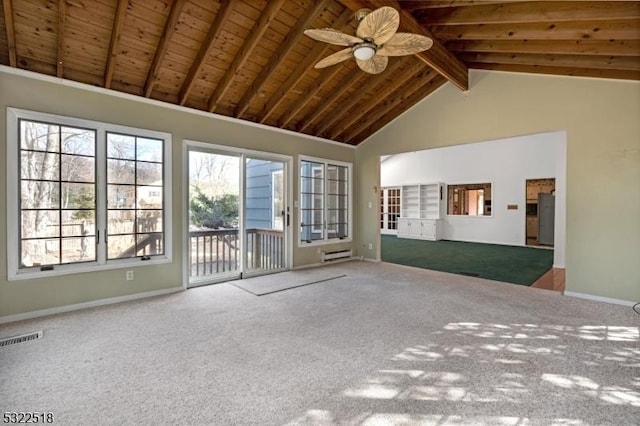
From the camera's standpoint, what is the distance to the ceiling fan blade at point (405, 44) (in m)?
2.82

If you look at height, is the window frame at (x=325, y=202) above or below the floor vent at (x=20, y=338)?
above

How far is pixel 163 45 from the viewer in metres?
3.40

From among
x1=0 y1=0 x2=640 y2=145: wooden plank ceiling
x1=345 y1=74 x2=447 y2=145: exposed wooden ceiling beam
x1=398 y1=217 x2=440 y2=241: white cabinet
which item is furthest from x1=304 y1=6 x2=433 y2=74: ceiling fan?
x1=398 y1=217 x2=440 y2=241: white cabinet

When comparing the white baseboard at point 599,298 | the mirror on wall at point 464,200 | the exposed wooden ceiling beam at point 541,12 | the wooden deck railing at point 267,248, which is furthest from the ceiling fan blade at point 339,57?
Result: the mirror on wall at point 464,200

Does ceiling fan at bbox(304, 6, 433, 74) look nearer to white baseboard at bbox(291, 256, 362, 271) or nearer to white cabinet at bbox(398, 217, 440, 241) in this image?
white baseboard at bbox(291, 256, 362, 271)

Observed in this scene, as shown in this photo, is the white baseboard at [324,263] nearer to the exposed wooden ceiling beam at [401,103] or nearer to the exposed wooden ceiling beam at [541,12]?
the exposed wooden ceiling beam at [401,103]

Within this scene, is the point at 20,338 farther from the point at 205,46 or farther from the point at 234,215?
the point at 205,46

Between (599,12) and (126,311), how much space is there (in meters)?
5.93

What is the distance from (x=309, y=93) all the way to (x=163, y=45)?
7.10 ft

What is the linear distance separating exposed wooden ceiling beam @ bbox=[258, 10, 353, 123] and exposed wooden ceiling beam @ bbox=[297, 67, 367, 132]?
814mm

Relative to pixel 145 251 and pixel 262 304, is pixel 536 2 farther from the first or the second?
pixel 145 251

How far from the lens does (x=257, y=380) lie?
2168 millimetres

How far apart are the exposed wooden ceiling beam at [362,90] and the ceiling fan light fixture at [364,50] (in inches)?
75.6

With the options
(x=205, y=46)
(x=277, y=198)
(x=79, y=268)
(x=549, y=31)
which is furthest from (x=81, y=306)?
(x=549, y=31)
